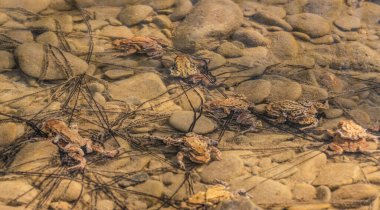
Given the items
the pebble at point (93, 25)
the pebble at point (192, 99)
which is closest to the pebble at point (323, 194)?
the pebble at point (192, 99)

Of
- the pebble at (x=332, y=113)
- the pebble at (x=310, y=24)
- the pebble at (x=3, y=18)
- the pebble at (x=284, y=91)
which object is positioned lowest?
the pebble at (x=332, y=113)

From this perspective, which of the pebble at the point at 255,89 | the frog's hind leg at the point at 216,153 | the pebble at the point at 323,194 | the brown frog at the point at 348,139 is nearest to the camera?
the pebble at the point at 323,194

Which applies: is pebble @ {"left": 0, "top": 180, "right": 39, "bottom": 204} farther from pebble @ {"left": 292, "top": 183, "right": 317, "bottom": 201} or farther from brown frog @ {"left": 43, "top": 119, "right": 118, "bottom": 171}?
pebble @ {"left": 292, "top": 183, "right": 317, "bottom": 201}

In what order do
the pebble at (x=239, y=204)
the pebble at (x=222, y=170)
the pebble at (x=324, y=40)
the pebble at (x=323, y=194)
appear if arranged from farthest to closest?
the pebble at (x=324, y=40) < the pebble at (x=222, y=170) < the pebble at (x=323, y=194) < the pebble at (x=239, y=204)

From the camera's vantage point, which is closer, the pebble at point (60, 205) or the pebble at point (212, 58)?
the pebble at point (60, 205)

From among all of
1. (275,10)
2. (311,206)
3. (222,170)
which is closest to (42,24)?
(222,170)

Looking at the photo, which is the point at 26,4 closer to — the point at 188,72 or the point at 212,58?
the point at 188,72

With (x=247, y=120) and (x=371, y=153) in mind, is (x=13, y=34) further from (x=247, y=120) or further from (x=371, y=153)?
(x=371, y=153)

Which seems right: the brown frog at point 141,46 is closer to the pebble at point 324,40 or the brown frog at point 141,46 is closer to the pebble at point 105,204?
the pebble at point 105,204
